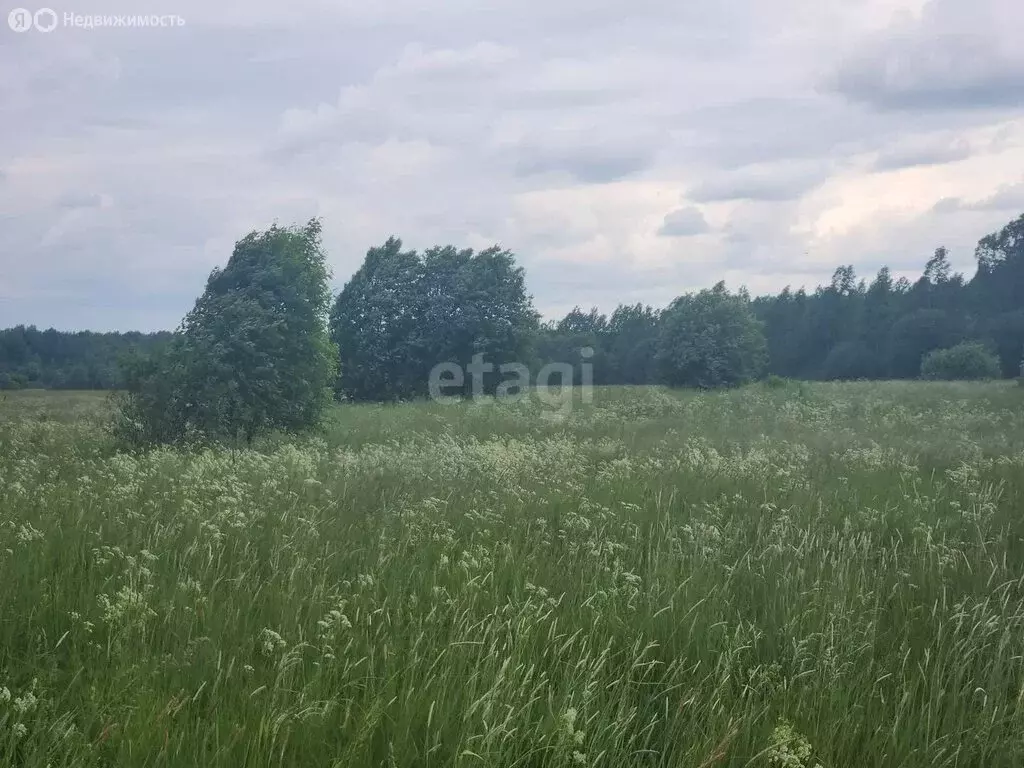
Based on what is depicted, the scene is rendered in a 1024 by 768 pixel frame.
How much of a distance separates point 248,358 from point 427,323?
99.6 feet

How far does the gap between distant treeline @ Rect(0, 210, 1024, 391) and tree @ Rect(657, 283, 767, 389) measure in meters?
1.79

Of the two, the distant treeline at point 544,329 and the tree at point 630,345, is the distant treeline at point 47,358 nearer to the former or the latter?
the distant treeline at point 544,329

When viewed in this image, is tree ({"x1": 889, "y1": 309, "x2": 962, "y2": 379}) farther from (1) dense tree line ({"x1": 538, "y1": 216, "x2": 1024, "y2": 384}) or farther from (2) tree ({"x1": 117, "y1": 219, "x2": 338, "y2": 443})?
(2) tree ({"x1": 117, "y1": 219, "x2": 338, "y2": 443})

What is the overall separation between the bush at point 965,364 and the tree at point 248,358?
1918 inches

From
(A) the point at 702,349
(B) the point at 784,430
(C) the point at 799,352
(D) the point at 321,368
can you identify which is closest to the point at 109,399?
(D) the point at 321,368

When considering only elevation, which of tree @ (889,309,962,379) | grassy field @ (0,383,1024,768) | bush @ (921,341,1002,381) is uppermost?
tree @ (889,309,962,379)

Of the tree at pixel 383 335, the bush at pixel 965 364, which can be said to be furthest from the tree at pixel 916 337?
the tree at pixel 383 335

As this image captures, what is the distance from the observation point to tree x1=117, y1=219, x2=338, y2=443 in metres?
14.0

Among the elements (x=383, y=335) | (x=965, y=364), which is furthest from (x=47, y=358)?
(x=965, y=364)

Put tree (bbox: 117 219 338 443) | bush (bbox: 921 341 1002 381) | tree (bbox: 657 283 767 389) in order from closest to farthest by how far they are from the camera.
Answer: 1. tree (bbox: 117 219 338 443)
2. bush (bbox: 921 341 1002 381)
3. tree (bbox: 657 283 767 389)

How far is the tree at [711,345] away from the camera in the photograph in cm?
5553

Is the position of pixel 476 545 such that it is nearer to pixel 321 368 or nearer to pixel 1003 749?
pixel 1003 749

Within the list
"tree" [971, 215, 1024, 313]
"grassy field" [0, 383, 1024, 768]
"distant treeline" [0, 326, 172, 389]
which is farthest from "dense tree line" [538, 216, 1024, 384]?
"grassy field" [0, 383, 1024, 768]

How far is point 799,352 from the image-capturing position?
8850 cm
